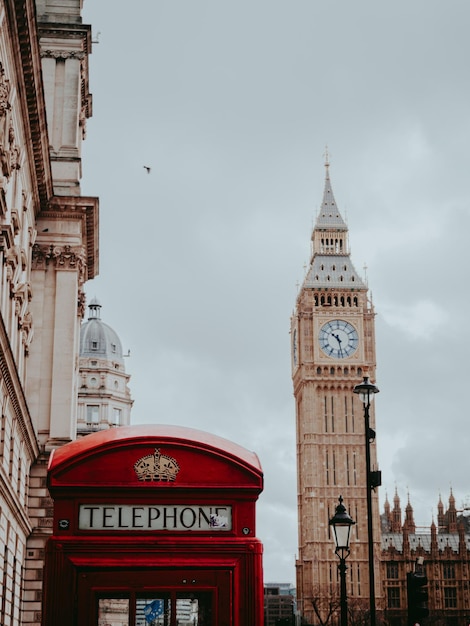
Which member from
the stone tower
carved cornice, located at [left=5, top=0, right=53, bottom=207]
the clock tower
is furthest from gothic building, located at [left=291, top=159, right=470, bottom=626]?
carved cornice, located at [left=5, top=0, right=53, bottom=207]

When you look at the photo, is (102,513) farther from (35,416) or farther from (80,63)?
(80,63)

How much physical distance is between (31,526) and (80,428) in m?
63.0

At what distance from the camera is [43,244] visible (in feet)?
99.2

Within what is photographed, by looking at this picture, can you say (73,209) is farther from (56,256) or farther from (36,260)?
(36,260)

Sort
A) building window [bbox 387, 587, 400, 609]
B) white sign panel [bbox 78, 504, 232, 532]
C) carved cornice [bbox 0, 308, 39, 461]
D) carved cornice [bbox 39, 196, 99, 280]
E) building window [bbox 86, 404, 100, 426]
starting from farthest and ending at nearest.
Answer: building window [bbox 387, 587, 400, 609] → building window [bbox 86, 404, 100, 426] → carved cornice [bbox 39, 196, 99, 280] → carved cornice [bbox 0, 308, 39, 461] → white sign panel [bbox 78, 504, 232, 532]

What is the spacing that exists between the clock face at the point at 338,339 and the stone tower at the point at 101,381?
19.3m

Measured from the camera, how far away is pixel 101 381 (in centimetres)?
9600

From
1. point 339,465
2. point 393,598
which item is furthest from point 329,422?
point 393,598

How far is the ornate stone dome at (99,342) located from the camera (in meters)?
97.9

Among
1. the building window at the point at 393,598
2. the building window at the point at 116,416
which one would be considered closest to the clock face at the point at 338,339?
the building window at the point at 116,416

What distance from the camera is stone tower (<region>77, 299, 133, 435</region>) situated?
93625mm

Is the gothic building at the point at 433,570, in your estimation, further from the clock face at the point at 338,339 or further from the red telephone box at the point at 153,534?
the red telephone box at the point at 153,534

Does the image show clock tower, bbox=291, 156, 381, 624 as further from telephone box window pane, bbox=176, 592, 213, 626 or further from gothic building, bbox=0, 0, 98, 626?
telephone box window pane, bbox=176, 592, 213, 626

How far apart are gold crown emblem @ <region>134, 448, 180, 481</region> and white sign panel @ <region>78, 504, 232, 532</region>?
232 mm
